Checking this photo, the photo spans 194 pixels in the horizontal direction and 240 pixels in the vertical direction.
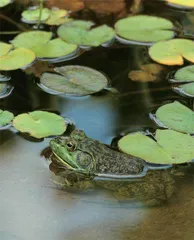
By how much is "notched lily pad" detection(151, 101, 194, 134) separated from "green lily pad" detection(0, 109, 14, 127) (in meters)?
0.91

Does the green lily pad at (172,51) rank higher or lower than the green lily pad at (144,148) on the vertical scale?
higher

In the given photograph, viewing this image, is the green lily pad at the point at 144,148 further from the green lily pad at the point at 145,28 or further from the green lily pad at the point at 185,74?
the green lily pad at the point at 145,28

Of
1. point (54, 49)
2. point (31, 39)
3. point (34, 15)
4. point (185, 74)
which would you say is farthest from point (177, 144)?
point (34, 15)

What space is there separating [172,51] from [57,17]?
1.10m

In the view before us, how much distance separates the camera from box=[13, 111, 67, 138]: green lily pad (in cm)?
324

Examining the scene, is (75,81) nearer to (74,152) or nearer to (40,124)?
(40,124)

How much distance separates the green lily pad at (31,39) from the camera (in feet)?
13.4

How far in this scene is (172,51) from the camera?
400cm

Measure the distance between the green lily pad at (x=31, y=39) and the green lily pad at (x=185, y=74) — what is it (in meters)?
1.04

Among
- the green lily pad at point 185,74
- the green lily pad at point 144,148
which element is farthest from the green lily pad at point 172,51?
the green lily pad at point 144,148

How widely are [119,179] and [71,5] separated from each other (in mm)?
2226

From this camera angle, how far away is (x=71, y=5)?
479cm

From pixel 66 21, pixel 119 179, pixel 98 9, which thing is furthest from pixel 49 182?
pixel 98 9

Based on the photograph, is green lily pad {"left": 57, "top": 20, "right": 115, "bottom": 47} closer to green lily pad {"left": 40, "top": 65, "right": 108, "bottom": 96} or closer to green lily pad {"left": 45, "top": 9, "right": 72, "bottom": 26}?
green lily pad {"left": 45, "top": 9, "right": 72, "bottom": 26}
